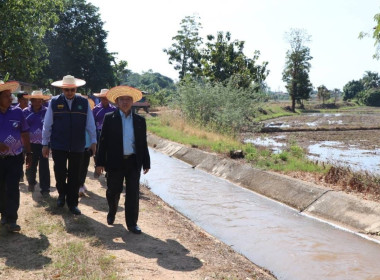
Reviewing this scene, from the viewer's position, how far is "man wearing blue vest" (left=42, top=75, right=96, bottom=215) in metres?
6.47

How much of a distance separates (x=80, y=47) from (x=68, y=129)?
4337cm

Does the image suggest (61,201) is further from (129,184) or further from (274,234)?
(274,234)

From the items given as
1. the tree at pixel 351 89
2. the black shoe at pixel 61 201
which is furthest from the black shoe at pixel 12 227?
the tree at pixel 351 89

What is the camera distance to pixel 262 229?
26.0ft

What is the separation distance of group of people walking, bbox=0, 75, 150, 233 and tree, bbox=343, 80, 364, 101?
354 feet

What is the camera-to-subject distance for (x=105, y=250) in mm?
5324

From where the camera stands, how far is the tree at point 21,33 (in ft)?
50.9

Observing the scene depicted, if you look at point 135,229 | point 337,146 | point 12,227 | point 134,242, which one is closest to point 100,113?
point 135,229

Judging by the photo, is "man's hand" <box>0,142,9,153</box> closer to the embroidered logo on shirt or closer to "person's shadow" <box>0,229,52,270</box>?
the embroidered logo on shirt

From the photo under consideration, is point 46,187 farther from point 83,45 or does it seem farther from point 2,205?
point 83,45

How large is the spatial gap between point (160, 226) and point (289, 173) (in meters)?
5.32

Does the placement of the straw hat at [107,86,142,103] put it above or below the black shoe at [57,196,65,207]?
above

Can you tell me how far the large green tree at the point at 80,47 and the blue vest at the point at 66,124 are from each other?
42830 mm

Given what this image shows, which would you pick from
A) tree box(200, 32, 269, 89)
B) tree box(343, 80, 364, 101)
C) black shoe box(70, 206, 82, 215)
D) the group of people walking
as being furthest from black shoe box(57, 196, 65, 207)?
tree box(343, 80, 364, 101)
